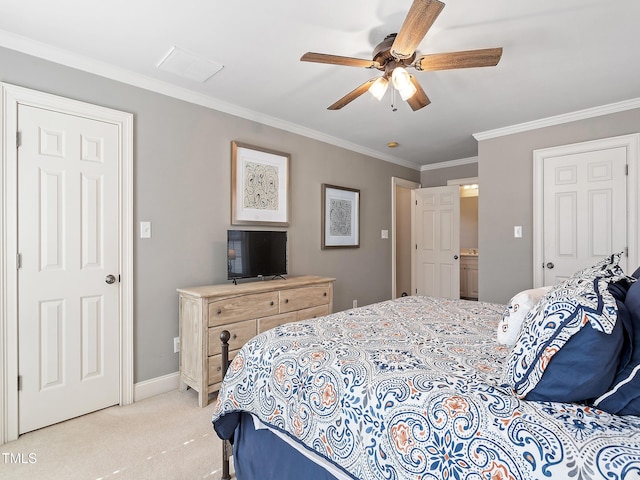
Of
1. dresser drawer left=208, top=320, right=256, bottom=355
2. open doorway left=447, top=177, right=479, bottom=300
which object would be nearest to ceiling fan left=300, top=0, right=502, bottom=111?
dresser drawer left=208, top=320, right=256, bottom=355

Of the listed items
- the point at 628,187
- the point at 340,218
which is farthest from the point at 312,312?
the point at 628,187

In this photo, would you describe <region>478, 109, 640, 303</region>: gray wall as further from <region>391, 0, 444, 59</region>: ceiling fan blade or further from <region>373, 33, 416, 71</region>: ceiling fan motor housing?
<region>391, 0, 444, 59</region>: ceiling fan blade

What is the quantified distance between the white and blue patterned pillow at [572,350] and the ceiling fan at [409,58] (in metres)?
1.31

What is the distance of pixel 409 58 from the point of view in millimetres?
1987

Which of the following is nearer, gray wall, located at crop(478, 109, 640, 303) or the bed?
the bed

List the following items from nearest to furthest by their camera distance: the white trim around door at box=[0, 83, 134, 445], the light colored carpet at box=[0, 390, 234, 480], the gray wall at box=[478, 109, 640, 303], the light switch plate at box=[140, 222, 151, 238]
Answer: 1. the light colored carpet at box=[0, 390, 234, 480]
2. the white trim around door at box=[0, 83, 134, 445]
3. the light switch plate at box=[140, 222, 151, 238]
4. the gray wall at box=[478, 109, 640, 303]

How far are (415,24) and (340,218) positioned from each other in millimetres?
2823

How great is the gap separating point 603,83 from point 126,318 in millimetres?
4241

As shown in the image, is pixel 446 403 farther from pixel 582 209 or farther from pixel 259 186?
pixel 582 209

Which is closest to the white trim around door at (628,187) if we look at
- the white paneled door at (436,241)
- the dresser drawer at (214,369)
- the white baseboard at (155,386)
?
the white paneled door at (436,241)

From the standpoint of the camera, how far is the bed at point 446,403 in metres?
0.82

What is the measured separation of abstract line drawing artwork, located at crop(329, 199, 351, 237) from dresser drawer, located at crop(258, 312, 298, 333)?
142cm

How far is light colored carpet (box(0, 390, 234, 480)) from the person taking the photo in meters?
1.76

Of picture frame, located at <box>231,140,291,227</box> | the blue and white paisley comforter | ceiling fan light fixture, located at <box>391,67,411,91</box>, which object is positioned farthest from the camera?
picture frame, located at <box>231,140,291,227</box>
